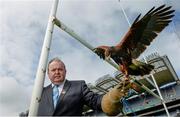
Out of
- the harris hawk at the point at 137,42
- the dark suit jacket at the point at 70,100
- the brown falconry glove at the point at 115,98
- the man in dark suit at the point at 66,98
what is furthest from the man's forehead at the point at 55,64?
the harris hawk at the point at 137,42

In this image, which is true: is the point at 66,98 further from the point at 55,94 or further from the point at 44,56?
the point at 44,56

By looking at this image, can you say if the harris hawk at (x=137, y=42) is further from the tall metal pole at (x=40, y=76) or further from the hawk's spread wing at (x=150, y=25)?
the tall metal pole at (x=40, y=76)

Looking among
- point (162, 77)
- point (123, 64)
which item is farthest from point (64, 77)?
point (162, 77)

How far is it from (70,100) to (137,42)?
2074 millimetres

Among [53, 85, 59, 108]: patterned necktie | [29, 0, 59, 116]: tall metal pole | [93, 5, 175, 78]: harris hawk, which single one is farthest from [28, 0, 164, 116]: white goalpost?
[93, 5, 175, 78]: harris hawk

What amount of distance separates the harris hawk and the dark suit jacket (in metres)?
0.90

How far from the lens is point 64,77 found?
10.9 feet

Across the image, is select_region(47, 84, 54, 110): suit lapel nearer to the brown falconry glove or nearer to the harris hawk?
the brown falconry glove

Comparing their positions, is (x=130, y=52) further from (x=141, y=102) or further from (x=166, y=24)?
(x=141, y=102)

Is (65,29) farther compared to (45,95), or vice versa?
(65,29)

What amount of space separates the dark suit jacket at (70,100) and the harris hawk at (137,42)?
2.97 ft

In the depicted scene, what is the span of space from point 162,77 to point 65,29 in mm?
33472

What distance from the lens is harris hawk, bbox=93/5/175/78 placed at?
477 centimetres

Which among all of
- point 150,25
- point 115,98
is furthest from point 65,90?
point 150,25
